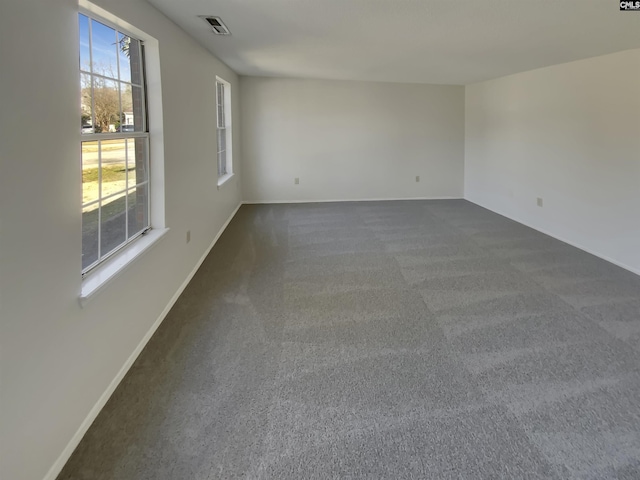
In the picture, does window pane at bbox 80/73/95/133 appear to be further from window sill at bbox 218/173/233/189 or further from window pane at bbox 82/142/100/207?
window sill at bbox 218/173/233/189

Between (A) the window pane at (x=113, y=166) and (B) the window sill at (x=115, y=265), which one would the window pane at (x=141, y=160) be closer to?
(A) the window pane at (x=113, y=166)

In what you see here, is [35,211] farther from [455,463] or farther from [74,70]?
[455,463]

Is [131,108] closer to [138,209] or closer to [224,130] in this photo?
[138,209]

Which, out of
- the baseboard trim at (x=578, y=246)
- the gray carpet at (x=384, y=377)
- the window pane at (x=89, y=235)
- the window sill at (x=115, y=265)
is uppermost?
the window pane at (x=89, y=235)

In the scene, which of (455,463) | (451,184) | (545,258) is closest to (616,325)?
(545,258)

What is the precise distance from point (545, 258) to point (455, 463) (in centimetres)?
322

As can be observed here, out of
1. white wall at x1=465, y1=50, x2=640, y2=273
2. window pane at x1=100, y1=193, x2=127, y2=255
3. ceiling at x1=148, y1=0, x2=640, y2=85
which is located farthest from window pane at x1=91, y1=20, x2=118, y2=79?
white wall at x1=465, y1=50, x2=640, y2=273

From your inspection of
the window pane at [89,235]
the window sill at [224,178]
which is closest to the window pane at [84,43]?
the window pane at [89,235]

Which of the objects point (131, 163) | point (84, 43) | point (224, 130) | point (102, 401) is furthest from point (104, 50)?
point (224, 130)

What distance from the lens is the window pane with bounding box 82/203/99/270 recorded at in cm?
199

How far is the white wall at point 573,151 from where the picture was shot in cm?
384

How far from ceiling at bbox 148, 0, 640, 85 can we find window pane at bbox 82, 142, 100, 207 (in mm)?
1211

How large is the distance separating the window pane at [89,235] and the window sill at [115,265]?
0.06m

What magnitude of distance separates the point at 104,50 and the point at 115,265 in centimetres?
119
